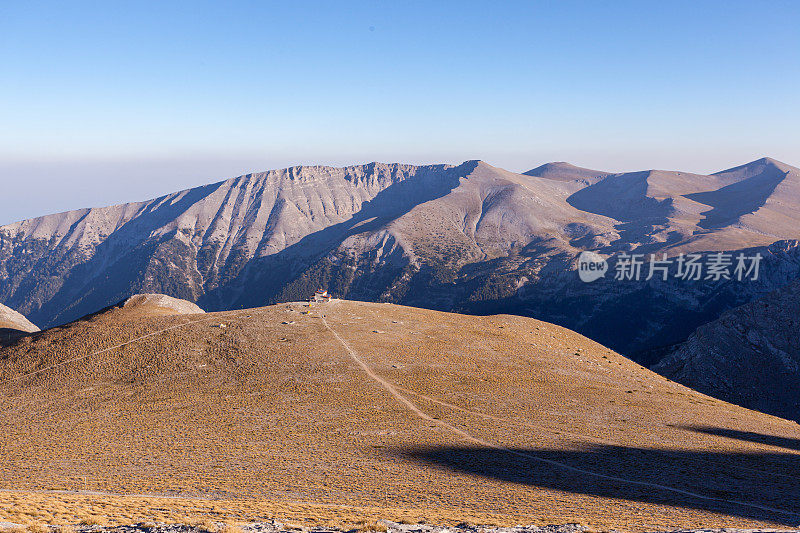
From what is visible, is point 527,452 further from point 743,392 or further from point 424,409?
point 743,392

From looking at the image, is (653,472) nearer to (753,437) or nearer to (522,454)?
(522,454)

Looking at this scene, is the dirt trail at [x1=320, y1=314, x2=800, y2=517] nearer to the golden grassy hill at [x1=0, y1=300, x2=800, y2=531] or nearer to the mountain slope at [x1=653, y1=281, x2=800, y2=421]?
the golden grassy hill at [x1=0, y1=300, x2=800, y2=531]

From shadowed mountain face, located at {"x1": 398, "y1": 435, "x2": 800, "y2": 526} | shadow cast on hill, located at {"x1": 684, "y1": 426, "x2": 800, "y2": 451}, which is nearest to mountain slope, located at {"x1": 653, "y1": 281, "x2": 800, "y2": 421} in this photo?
shadow cast on hill, located at {"x1": 684, "y1": 426, "x2": 800, "y2": 451}

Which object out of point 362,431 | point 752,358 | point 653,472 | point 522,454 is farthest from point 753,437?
point 752,358

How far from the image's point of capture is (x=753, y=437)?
57.5 m

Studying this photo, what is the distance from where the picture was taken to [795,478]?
42.3 metres

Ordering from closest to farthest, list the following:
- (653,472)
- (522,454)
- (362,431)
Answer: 1. (653,472)
2. (522,454)
3. (362,431)

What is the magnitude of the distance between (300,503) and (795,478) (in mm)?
41681

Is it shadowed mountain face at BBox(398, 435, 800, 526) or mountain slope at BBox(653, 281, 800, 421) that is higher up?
shadowed mountain face at BBox(398, 435, 800, 526)

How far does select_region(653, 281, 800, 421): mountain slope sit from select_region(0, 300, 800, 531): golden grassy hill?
184ft

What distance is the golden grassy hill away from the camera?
114ft

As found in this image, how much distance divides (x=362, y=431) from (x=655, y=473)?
27863 millimetres

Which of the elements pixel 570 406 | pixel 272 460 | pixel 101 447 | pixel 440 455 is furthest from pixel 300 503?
pixel 570 406

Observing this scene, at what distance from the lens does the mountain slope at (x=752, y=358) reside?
129250mm
